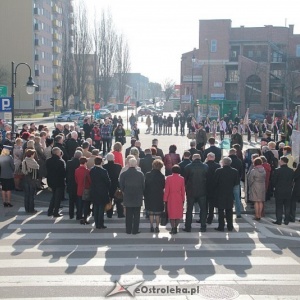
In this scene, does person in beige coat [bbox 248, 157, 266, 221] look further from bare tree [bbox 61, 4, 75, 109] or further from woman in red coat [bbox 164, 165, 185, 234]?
bare tree [bbox 61, 4, 75, 109]

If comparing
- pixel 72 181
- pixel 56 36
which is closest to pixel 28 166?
pixel 72 181

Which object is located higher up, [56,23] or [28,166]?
[56,23]

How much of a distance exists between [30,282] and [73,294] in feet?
3.16

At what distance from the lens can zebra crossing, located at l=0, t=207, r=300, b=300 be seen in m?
7.68

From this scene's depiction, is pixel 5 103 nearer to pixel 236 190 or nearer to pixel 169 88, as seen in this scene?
pixel 236 190

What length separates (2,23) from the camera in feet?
262

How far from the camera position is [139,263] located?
358 inches

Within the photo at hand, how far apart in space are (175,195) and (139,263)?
2412mm

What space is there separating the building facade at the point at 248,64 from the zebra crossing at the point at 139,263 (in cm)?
5726

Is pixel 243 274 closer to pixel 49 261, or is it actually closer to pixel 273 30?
pixel 49 261

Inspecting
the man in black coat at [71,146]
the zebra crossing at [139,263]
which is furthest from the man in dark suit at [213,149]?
the man in black coat at [71,146]

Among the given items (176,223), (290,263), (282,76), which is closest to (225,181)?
(176,223)

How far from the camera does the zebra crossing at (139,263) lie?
7.68 metres

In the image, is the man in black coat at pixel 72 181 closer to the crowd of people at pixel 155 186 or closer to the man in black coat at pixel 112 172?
the crowd of people at pixel 155 186
